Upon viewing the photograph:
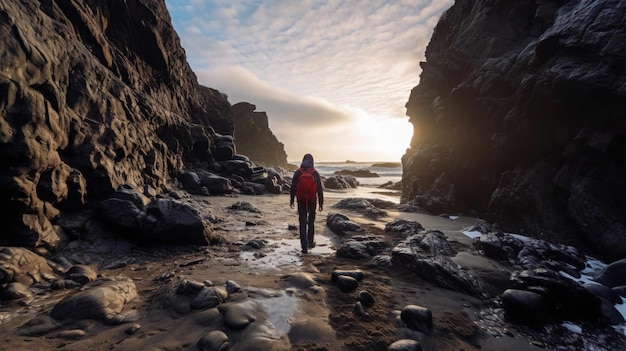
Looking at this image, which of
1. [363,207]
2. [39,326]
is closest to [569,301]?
[39,326]

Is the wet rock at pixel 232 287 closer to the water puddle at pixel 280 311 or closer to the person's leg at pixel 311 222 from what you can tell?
the water puddle at pixel 280 311

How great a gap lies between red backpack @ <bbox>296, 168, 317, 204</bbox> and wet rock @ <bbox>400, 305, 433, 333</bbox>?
4.01 m

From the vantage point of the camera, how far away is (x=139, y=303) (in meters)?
3.96

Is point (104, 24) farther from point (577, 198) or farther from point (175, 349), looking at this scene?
point (577, 198)

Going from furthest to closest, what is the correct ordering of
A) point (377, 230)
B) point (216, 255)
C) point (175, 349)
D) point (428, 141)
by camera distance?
point (428, 141), point (377, 230), point (216, 255), point (175, 349)

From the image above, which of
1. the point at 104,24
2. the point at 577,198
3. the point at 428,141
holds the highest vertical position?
the point at 104,24

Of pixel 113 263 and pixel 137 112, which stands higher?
pixel 137 112

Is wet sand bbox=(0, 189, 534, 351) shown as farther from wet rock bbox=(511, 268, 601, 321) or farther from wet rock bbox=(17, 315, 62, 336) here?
wet rock bbox=(511, 268, 601, 321)

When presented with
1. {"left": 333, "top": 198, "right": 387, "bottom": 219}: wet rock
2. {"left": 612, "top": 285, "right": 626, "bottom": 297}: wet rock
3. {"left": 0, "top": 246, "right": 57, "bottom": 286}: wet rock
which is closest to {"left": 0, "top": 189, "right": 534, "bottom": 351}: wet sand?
{"left": 0, "top": 246, "right": 57, "bottom": 286}: wet rock

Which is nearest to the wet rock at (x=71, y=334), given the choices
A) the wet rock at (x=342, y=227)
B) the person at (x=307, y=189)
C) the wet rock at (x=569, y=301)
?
the person at (x=307, y=189)

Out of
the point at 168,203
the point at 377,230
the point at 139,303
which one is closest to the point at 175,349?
the point at 139,303

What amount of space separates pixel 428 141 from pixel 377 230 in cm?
1115

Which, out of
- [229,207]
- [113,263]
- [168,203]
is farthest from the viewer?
[229,207]

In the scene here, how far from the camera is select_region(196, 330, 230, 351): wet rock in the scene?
9.31 ft
